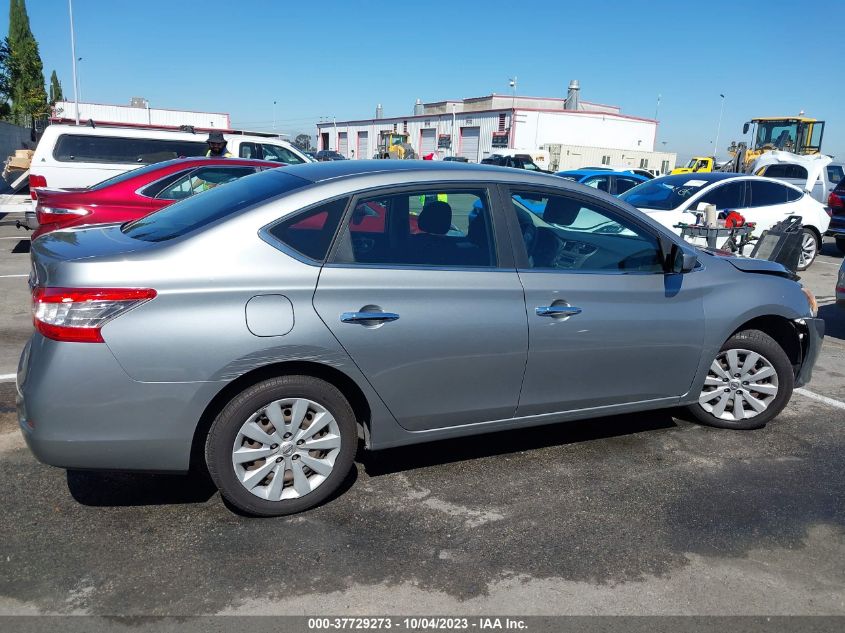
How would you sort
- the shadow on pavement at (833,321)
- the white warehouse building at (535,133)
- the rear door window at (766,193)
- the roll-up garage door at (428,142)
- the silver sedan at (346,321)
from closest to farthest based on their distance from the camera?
the silver sedan at (346,321), the shadow on pavement at (833,321), the rear door window at (766,193), the white warehouse building at (535,133), the roll-up garage door at (428,142)

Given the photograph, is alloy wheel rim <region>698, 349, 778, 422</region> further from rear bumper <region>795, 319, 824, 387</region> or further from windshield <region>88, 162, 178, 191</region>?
windshield <region>88, 162, 178, 191</region>

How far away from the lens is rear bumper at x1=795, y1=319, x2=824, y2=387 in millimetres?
4742

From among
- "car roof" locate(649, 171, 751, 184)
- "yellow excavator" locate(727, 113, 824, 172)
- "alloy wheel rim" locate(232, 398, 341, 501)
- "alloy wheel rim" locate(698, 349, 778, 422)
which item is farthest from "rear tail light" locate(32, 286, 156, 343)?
"yellow excavator" locate(727, 113, 824, 172)

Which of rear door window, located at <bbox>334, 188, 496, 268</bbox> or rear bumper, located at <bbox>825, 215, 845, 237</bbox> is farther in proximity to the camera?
rear bumper, located at <bbox>825, 215, 845, 237</bbox>

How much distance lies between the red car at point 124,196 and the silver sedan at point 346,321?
3.71m

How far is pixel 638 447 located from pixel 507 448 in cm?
84

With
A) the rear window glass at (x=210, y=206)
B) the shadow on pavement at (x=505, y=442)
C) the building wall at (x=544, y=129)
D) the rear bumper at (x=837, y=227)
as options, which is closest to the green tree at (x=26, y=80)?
the building wall at (x=544, y=129)

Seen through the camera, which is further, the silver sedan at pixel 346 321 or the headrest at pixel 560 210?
the headrest at pixel 560 210

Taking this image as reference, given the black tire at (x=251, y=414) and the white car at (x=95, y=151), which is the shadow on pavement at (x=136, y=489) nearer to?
the black tire at (x=251, y=414)

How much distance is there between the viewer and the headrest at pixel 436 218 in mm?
3742

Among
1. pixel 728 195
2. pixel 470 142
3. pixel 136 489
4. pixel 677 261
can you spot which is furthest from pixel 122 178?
pixel 470 142

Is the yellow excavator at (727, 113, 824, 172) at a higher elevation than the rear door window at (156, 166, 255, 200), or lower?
higher

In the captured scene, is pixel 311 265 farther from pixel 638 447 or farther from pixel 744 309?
pixel 744 309

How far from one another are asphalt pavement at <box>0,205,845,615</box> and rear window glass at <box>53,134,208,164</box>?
7.79 meters
